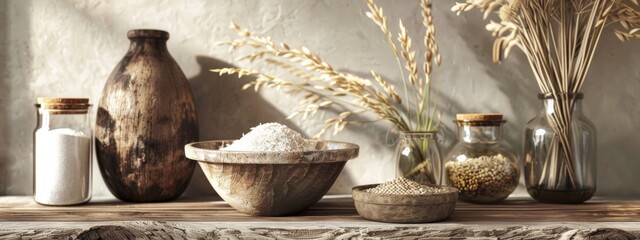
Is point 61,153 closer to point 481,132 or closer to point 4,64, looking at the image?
point 4,64

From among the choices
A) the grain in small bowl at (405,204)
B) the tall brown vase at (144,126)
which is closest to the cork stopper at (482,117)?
the grain in small bowl at (405,204)

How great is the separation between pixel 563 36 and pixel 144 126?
2.78ft

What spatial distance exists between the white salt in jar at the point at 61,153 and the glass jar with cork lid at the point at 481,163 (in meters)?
0.71

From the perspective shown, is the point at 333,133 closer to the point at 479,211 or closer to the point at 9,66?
the point at 479,211

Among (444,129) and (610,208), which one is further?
(444,129)

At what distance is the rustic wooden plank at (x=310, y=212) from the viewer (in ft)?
3.28

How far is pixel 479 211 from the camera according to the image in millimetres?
1069

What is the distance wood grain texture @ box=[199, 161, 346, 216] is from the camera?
967mm

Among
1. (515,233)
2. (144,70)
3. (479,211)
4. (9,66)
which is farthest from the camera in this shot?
(9,66)

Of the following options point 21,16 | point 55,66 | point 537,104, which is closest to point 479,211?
point 537,104

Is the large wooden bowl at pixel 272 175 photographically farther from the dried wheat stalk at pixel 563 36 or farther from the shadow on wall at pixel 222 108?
the dried wheat stalk at pixel 563 36

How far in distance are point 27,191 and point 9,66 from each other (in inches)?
11.1

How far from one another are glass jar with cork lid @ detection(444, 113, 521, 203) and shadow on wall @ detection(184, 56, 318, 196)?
37cm

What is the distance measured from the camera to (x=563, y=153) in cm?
115
